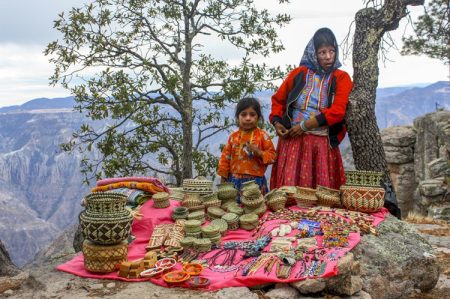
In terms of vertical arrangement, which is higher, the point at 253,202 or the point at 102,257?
the point at 253,202

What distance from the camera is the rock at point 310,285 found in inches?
126

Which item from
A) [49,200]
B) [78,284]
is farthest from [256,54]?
[49,200]

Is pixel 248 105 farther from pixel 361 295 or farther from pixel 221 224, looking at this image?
pixel 361 295

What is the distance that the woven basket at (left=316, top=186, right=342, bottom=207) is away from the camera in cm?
479

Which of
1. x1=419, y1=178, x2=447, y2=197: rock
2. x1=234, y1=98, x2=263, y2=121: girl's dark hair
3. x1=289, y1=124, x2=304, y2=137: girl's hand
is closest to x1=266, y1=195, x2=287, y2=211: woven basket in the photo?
x1=289, y1=124, x2=304, y2=137: girl's hand

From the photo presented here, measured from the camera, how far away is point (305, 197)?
15.6ft

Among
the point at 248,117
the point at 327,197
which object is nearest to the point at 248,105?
the point at 248,117

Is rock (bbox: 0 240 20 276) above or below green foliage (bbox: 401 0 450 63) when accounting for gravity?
below

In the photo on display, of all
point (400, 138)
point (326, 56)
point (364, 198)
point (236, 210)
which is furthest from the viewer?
point (400, 138)

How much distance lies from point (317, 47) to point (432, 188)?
951 centimetres

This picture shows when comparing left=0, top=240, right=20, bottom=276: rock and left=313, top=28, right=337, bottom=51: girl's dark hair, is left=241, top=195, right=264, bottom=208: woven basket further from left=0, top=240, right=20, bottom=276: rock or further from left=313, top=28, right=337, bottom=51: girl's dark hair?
left=0, top=240, right=20, bottom=276: rock

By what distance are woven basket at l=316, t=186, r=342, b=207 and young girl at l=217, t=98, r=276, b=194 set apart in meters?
0.73

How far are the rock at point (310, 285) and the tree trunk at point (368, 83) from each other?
2696 millimetres

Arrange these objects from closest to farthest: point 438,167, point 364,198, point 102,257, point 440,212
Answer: point 102,257 → point 364,198 → point 440,212 → point 438,167
